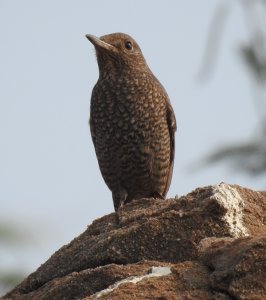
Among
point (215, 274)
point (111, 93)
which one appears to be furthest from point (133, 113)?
point (215, 274)

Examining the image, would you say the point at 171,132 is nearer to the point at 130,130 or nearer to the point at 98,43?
the point at 130,130

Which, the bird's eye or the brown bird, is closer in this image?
the brown bird

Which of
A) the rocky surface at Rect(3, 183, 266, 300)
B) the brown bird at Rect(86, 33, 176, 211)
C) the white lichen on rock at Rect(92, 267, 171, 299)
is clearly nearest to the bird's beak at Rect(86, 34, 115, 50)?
the brown bird at Rect(86, 33, 176, 211)

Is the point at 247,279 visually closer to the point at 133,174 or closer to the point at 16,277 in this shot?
the point at 16,277

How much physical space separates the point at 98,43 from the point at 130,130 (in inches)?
33.9

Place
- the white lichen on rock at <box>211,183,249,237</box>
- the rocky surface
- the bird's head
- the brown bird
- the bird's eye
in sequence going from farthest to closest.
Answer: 1. the bird's eye
2. the bird's head
3. the brown bird
4. the white lichen on rock at <box>211,183,249,237</box>
5. the rocky surface

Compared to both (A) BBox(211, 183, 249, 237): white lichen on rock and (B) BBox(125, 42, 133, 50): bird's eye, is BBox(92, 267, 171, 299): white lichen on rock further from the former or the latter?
(B) BBox(125, 42, 133, 50): bird's eye

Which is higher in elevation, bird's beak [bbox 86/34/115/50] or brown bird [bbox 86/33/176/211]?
bird's beak [bbox 86/34/115/50]

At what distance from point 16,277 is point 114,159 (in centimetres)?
397

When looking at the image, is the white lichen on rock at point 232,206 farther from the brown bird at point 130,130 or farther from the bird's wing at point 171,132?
the bird's wing at point 171,132

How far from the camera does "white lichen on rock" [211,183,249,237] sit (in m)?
3.53

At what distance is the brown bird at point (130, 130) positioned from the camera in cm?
748

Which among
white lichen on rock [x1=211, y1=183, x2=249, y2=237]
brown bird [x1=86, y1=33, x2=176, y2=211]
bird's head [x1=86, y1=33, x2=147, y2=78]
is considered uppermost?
bird's head [x1=86, y1=33, x2=147, y2=78]

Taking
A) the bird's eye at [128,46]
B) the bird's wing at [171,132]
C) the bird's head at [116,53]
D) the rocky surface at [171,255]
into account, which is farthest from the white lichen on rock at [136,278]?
the bird's eye at [128,46]
